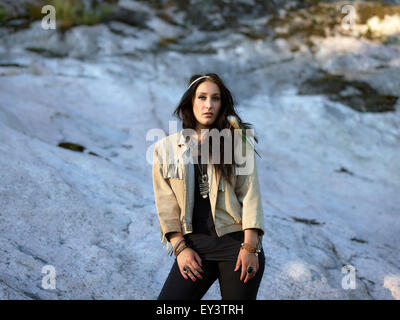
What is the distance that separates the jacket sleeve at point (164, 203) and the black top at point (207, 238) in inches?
3.3

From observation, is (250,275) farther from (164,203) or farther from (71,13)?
(71,13)

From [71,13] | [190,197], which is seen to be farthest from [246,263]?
[71,13]

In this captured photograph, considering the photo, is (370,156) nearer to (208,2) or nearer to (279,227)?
(279,227)

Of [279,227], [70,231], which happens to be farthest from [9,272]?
[279,227]

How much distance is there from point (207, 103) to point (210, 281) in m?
0.82

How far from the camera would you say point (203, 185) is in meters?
2.23

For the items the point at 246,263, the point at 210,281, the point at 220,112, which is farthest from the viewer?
the point at 220,112

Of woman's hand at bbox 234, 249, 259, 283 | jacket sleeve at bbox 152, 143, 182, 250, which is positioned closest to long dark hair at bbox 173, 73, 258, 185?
jacket sleeve at bbox 152, 143, 182, 250

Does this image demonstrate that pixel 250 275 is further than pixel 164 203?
No

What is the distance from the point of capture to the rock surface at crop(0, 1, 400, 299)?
129 inches

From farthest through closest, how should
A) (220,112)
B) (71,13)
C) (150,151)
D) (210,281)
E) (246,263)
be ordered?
(71,13) → (150,151) → (220,112) → (210,281) → (246,263)

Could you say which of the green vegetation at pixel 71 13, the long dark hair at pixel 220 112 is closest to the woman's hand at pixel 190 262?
the long dark hair at pixel 220 112

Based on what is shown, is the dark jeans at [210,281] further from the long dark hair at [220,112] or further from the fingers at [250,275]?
the long dark hair at [220,112]

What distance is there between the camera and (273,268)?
11.3 ft
